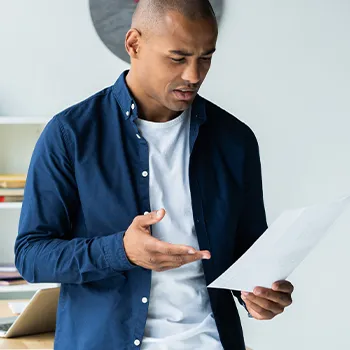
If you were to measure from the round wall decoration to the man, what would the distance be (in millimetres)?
2064

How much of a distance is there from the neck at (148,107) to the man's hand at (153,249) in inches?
12.5

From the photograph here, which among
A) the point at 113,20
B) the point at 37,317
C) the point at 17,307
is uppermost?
the point at 113,20

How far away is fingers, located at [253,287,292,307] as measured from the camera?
1.54 meters

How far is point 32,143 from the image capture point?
143 inches

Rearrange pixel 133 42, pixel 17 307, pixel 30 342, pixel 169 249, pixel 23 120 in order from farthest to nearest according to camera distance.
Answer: pixel 23 120 → pixel 17 307 → pixel 30 342 → pixel 133 42 → pixel 169 249

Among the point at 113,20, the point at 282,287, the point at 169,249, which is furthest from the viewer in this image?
the point at 113,20

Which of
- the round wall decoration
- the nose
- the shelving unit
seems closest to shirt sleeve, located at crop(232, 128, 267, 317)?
the nose

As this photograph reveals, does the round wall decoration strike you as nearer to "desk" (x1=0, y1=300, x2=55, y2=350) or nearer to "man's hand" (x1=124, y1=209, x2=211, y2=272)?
"desk" (x1=0, y1=300, x2=55, y2=350)

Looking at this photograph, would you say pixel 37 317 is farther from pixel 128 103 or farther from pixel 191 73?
pixel 191 73

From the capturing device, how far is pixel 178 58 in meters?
1.57

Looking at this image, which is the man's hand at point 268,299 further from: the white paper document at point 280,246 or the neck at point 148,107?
the neck at point 148,107

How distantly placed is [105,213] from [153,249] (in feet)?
0.66

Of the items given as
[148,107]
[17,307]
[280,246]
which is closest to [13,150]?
[17,307]

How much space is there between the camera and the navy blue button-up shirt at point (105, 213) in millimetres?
1529
